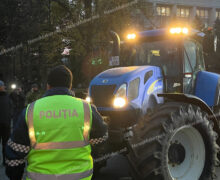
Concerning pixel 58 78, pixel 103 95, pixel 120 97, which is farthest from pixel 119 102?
pixel 58 78

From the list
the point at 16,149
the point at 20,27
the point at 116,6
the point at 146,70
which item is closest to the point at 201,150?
the point at 146,70

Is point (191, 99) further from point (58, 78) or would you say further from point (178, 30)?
point (58, 78)

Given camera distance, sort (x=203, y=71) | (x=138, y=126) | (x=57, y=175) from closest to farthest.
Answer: (x=57, y=175) → (x=138, y=126) → (x=203, y=71)

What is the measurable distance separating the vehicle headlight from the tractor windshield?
3.50 feet

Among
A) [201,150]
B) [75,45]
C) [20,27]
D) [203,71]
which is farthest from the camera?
[20,27]

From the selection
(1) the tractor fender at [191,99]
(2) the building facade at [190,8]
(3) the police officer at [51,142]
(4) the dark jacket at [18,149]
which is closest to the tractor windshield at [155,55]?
(1) the tractor fender at [191,99]

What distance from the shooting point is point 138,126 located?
4.40 meters

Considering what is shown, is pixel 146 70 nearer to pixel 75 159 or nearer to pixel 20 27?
pixel 75 159

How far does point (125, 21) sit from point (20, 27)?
32.9ft

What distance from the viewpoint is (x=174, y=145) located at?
4.45 m

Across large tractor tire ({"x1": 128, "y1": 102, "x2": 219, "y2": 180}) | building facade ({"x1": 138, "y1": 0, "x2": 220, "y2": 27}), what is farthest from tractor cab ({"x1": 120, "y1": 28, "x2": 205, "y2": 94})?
building facade ({"x1": 138, "y1": 0, "x2": 220, "y2": 27})

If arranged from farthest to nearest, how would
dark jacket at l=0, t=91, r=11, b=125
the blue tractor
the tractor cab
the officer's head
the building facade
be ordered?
the building facade → dark jacket at l=0, t=91, r=11, b=125 → the tractor cab → the blue tractor → the officer's head

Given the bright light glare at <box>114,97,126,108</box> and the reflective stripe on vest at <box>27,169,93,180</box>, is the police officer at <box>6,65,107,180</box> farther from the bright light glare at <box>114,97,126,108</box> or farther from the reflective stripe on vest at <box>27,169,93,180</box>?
the bright light glare at <box>114,97,126,108</box>

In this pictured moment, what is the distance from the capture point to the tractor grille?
4711 mm
